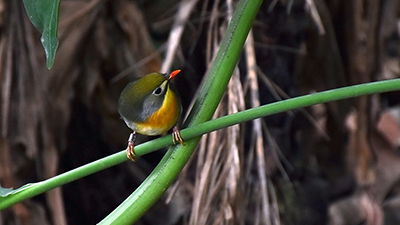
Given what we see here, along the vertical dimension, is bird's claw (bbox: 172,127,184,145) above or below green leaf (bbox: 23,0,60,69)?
below

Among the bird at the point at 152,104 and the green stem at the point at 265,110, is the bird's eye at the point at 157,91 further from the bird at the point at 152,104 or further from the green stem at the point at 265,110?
the green stem at the point at 265,110

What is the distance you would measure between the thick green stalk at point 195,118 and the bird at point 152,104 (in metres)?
0.06

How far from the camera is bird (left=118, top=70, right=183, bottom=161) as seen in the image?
1.02 meters

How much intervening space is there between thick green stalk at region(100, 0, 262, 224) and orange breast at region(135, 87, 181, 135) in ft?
0.25

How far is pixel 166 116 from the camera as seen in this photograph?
1.04 meters

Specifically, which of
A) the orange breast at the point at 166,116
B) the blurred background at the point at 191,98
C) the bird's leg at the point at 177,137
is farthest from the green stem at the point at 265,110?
the blurred background at the point at 191,98

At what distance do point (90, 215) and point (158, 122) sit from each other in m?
1.08

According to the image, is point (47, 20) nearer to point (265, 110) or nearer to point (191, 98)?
point (265, 110)

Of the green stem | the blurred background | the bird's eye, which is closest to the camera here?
the green stem

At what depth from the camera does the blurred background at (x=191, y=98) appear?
1.54 metres

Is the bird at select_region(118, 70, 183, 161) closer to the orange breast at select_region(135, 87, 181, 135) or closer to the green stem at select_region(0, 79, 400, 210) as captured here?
the orange breast at select_region(135, 87, 181, 135)

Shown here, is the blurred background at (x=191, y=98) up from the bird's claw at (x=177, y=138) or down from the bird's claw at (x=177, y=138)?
down

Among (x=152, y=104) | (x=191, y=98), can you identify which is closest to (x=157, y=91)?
(x=152, y=104)

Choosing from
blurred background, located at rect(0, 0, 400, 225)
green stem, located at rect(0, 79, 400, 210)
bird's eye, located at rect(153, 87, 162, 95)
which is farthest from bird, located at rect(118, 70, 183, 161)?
blurred background, located at rect(0, 0, 400, 225)
